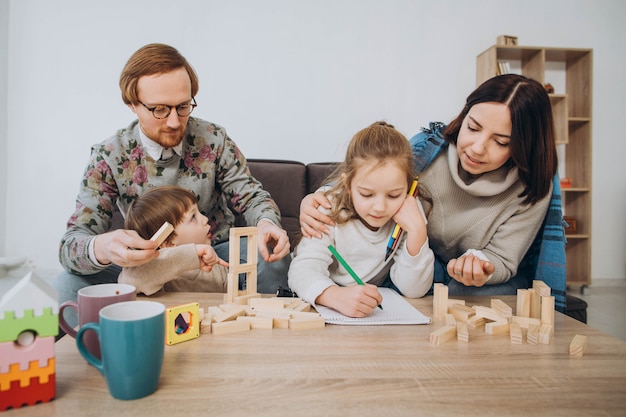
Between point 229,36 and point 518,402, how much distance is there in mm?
3367

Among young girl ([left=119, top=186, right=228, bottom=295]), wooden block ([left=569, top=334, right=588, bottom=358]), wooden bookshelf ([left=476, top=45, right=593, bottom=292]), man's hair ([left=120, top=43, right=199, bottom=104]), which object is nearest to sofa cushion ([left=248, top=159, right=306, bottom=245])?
young girl ([left=119, top=186, right=228, bottom=295])

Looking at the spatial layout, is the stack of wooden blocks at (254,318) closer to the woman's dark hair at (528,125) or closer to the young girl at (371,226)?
the young girl at (371,226)

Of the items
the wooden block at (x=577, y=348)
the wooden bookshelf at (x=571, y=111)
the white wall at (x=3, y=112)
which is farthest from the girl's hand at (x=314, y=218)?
the white wall at (x=3, y=112)

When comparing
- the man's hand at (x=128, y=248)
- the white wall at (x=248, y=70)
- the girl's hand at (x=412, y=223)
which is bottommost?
the man's hand at (x=128, y=248)

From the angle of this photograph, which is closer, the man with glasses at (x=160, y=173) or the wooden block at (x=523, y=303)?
the wooden block at (x=523, y=303)

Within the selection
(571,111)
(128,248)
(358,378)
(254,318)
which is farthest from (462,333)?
(571,111)

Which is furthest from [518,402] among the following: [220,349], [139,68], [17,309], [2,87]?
[2,87]

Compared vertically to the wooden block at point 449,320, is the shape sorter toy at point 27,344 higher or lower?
higher

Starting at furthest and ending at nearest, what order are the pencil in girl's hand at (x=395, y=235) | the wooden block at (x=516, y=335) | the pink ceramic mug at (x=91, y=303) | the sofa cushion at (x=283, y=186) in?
the sofa cushion at (x=283, y=186) < the pencil in girl's hand at (x=395, y=235) < the wooden block at (x=516, y=335) < the pink ceramic mug at (x=91, y=303)

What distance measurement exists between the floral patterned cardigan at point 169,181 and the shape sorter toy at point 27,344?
64 cm

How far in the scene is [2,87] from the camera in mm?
3324

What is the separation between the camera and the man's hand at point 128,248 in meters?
0.99

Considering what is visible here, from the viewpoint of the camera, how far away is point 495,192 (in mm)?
1287

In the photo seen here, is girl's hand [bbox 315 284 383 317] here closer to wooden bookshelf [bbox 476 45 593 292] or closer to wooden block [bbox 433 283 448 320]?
wooden block [bbox 433 283 448 320]
